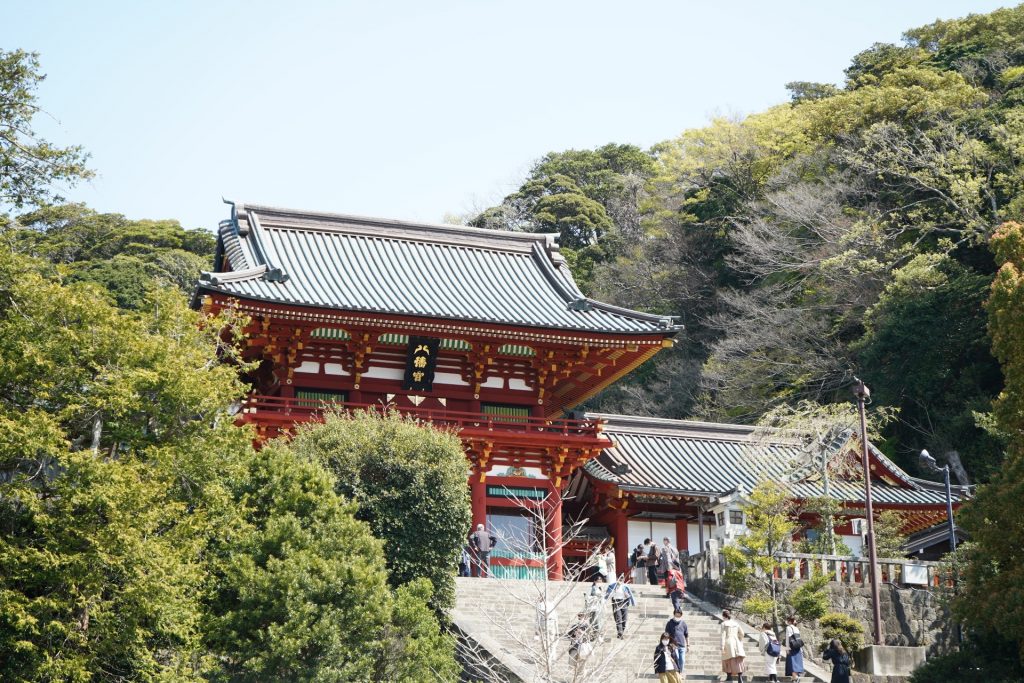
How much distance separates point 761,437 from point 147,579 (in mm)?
20171

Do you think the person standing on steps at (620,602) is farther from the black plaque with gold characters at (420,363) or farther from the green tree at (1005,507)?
the black plaque with gold characters at (420,363)

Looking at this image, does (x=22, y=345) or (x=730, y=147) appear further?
(x=730, y=147)

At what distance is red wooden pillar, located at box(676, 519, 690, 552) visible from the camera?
101ft

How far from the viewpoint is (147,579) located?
15930 mm

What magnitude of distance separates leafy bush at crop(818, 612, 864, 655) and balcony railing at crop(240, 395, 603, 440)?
7.15 meters

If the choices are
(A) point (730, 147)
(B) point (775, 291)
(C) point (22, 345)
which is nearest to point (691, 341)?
(B) point (775, 291)

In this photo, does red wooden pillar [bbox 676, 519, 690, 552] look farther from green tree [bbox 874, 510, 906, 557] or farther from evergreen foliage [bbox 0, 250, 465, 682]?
evergreen foliage [bbox 0, 250, 465, 682]

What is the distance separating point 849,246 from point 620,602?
968 inches

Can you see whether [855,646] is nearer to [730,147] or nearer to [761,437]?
[761,437]

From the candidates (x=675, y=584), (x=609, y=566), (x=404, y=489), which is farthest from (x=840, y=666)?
(x=404, y=489)

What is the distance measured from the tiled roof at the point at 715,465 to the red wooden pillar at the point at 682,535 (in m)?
0.98

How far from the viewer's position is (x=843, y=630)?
22.7m

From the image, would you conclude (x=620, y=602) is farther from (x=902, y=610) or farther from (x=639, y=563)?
(x=639, y=563)

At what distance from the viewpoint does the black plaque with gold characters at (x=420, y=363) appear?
28.2 metres
